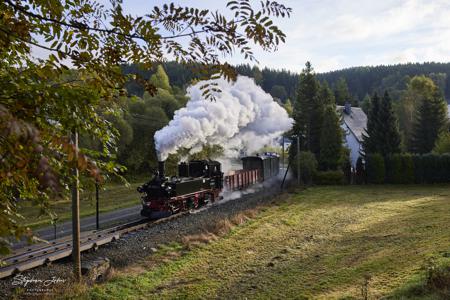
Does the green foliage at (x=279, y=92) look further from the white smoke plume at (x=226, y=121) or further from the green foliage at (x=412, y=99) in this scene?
the white smoke plume at (x=226, y=121)

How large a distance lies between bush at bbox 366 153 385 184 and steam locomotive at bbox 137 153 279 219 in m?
13.6

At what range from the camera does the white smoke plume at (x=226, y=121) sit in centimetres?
2315

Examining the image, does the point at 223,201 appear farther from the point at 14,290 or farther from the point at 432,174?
the point at 432,174

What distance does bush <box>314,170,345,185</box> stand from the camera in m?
37.6

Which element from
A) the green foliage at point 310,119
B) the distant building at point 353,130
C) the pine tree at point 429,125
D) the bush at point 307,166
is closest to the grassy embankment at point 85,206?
the bush at point 307,166

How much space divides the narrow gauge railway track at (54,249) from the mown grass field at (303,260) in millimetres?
2596

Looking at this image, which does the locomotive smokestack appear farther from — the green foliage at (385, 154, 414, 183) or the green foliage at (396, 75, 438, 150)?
the green foliage at (396, 75, 438, 150)

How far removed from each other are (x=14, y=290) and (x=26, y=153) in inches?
372

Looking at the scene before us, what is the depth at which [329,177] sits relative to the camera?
3762 centimetres

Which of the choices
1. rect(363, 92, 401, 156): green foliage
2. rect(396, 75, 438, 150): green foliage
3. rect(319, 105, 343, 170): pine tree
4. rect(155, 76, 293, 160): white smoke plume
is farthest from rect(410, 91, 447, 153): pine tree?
rect(155, 76, 293, 160): white smoke plume

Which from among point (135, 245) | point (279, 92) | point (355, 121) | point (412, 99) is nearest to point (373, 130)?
point (355, 121)

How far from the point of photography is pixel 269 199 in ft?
88.7

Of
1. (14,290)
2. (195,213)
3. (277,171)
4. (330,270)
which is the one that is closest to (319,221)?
(195,213)

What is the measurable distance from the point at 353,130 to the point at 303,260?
39.3 meters
